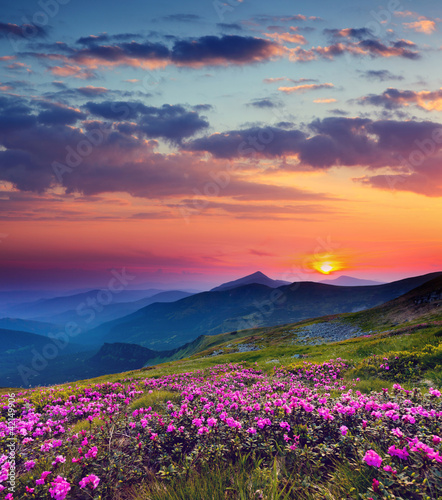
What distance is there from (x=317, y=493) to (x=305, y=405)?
7.14ft

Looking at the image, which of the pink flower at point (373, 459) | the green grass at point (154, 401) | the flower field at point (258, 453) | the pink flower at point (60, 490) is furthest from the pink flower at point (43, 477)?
the pink flower at point (373, 459)

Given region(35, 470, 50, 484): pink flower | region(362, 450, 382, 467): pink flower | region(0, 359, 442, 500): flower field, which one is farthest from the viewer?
region(35, 470, 50, 484): pink flower

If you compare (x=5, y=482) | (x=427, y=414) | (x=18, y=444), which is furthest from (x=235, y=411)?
(x=18, y=444)

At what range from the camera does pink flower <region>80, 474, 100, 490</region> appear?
4188 millimetres

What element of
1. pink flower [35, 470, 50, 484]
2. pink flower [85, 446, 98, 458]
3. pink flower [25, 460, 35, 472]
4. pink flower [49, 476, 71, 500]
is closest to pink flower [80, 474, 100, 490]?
pink flower [49, 476, 71, 500]

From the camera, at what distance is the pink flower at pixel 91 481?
419 centimetres

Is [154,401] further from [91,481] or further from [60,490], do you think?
[60,490]

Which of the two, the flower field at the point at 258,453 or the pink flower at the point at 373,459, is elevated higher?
the pink flower at the point at 373,459

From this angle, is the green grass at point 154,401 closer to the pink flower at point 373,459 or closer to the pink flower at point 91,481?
the pink flower at point 91,481

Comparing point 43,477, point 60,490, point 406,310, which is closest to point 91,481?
point 60,490

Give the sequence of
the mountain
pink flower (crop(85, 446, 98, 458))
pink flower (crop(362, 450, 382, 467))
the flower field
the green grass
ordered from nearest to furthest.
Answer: pink flower (crop(362, 450, 382, 467)) → the flower field → pink flower (crop(85, 446, 98, 458)) → the green grass → the mountain

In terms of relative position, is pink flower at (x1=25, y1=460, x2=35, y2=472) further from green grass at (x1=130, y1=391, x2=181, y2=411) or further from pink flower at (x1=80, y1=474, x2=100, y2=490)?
green grass at (x1=130, y1=391, x2=181, y2=411)

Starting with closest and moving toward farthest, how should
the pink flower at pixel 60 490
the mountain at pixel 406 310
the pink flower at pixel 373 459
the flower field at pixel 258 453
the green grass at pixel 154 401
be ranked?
the pink flower at pixel 373 459
the flower field at pixel 258 453
the pink flower at pixel 60 490
the green grass at pixel 154 401
the mountain at pixel 406 310

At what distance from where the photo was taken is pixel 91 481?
4340 mm
